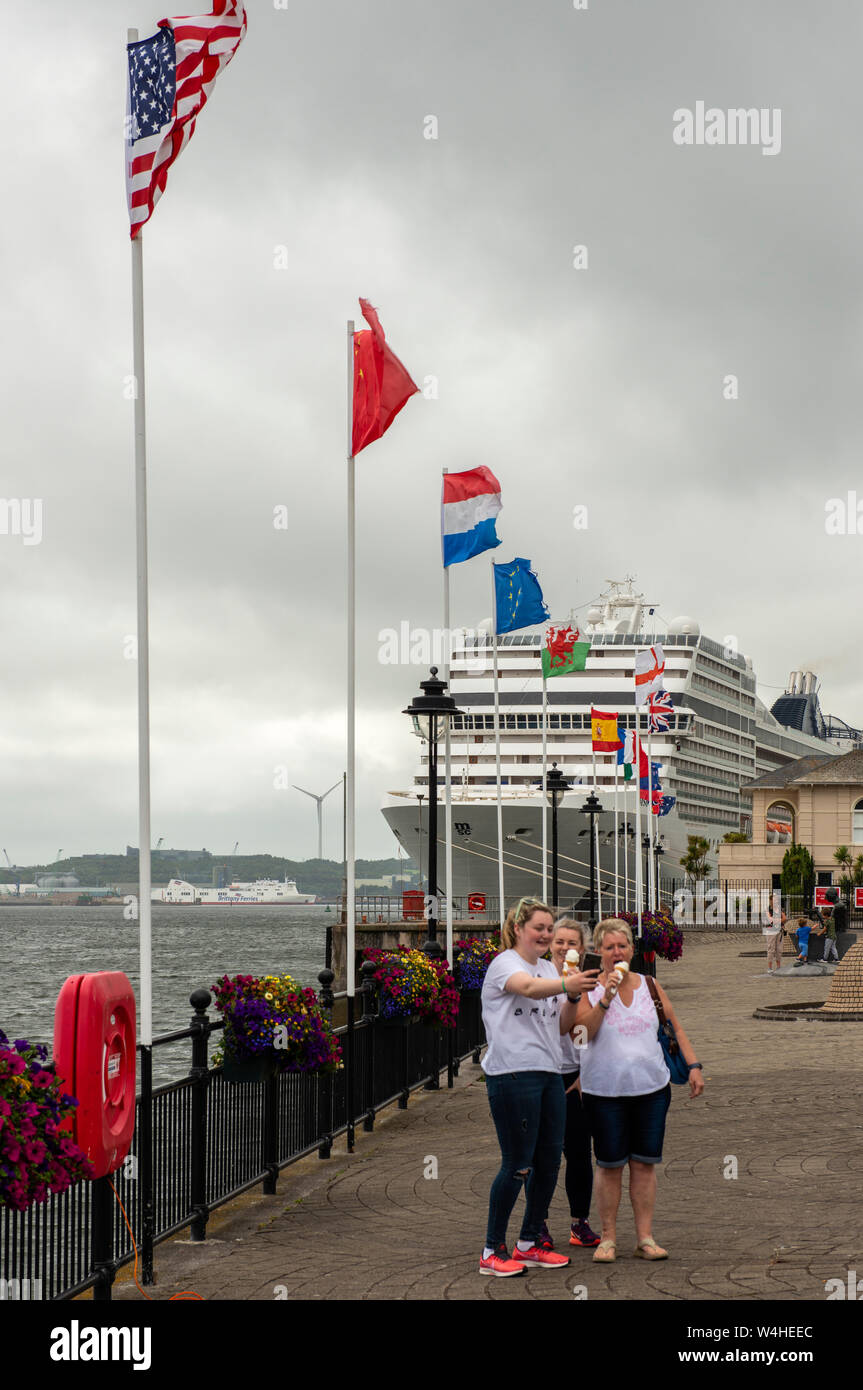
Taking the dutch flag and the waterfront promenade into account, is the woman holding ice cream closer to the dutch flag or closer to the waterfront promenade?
the waterfront promenade

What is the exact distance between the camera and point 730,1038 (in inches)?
752

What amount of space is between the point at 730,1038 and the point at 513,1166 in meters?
12.5

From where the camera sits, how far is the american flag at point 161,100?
880 centimetres

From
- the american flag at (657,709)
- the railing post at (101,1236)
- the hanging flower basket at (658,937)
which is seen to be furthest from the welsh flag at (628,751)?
the railing post at (101,1236)

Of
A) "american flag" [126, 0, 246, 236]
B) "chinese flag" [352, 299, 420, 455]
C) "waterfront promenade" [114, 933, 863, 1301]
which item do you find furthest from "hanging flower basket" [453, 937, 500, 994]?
"american flag" [126, 0, 246, 236]

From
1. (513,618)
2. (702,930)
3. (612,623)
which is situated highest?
(612,623)

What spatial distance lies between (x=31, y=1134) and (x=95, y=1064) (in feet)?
3.77

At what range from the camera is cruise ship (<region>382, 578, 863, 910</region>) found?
6444cm

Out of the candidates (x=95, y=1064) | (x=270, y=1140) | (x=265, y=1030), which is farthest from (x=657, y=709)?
(x=95, y=1064)

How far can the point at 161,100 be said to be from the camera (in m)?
8.81

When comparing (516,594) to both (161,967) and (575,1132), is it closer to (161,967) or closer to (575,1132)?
(575,1132)

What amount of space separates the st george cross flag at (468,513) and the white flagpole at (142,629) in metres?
10.1
